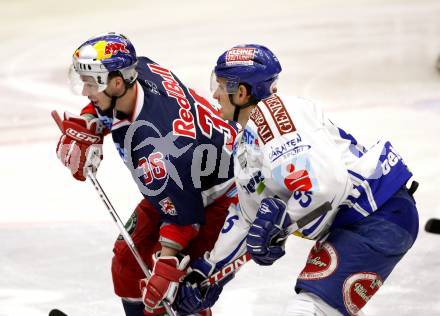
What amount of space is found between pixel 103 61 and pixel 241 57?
48 centimetres

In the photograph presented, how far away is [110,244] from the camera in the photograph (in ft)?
16.4

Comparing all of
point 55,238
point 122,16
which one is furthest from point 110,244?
point 122,16

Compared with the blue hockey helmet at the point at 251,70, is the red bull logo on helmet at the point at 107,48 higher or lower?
lower

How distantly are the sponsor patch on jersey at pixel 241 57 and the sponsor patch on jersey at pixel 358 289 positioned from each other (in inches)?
30.7

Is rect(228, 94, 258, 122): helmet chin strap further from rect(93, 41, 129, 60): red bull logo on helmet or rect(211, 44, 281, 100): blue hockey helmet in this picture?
rect(93, 41, 129, 60): red bull logo on helmet

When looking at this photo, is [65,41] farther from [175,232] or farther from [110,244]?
[175,232]

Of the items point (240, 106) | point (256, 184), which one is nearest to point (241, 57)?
point (240, 106)

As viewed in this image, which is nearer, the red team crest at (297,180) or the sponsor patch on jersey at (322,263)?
the red team crest at (297,180)

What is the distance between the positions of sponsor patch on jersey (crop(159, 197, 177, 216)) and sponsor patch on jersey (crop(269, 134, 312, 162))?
0.57 meters

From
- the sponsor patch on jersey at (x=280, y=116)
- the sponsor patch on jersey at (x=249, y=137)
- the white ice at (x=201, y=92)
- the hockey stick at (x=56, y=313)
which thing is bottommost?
the white ice at (x=201, y=92)

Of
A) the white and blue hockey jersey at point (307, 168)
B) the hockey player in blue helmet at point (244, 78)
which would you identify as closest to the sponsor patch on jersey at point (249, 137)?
the white and blue hockey jersey at point (307, 168)

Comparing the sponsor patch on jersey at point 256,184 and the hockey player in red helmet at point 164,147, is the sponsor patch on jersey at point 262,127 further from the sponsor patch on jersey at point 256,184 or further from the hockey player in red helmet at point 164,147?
the hockey player in red helmet at point 164,147

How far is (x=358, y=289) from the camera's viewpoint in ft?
10.4

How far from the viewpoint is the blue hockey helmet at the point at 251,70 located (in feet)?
10.9
